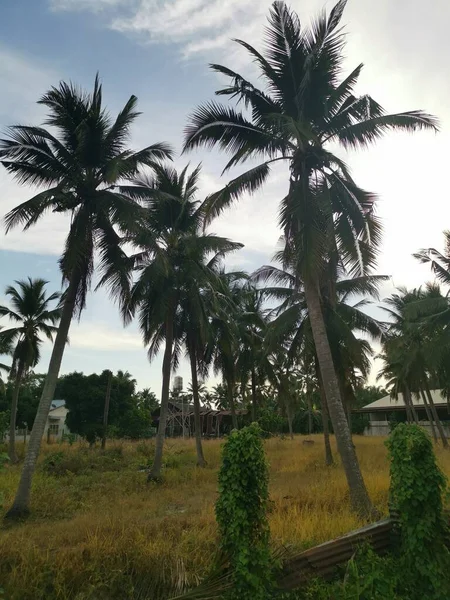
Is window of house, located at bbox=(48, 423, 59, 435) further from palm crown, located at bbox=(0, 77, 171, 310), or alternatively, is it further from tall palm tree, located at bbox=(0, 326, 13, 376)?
palm crown, located at bbox=(0, 77, 171, 310)

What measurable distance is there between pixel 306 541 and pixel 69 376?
25.4m

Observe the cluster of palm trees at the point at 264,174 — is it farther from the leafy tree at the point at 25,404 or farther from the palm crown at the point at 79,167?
the leafy tree at the point at 25,404

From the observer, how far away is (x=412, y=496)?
17.2ft

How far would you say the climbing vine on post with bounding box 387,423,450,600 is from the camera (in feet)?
16.1

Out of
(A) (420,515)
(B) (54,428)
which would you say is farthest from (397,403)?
(A) (420,515)

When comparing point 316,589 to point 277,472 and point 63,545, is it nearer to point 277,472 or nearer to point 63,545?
point 63,545

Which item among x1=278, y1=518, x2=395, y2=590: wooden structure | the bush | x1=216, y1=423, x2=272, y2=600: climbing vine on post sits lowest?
the bush

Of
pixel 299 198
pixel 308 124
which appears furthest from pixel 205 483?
pixel 308 124

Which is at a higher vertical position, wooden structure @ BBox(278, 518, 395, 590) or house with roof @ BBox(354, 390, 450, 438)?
house with roof @ BBox(354, 390, 450, 438)

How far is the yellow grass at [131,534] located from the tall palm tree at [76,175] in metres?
3.05

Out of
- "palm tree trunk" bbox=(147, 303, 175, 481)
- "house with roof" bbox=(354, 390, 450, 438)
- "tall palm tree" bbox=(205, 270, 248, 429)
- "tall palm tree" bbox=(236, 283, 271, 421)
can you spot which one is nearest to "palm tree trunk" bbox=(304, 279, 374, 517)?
"palm tree trunk" bbox=(147, 303, 175, 481)

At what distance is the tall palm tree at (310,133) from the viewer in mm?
9930

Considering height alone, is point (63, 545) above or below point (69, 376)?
below

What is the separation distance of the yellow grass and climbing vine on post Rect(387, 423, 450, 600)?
1384 mm
